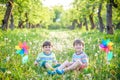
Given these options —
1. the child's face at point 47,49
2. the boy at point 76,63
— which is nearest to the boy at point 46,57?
the child's face at point 47,49

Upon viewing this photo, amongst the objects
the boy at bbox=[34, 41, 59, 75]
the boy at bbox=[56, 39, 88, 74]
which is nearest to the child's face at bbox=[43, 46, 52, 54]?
the boy at bbox=[34, 41, 59, 75]

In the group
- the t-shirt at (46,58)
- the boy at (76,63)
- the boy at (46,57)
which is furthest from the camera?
the t-shirt at (46,58)

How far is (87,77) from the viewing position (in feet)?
19.0

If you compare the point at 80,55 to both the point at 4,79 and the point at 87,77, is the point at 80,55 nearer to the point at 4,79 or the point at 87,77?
the point at 87,77

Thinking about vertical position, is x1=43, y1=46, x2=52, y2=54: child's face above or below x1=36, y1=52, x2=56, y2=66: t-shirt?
above

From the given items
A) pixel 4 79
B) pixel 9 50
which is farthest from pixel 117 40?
pixel 4 79

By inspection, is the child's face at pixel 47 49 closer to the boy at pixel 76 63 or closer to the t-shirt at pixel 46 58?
the t-shirt at pixel 46 58

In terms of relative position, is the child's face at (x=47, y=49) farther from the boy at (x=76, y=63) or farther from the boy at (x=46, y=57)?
the boy at (x=76, y=63)

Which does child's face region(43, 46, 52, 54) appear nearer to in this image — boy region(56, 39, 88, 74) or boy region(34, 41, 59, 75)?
boy region(34, 41, 59, 75)

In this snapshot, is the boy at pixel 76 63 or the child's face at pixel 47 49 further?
the child's face at pixel 47 49

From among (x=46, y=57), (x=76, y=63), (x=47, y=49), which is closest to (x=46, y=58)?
(x=46, y=57)

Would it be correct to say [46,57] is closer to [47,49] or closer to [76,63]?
[47,49]

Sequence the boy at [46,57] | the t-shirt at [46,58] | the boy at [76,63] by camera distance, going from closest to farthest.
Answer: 1. the boy at [76,63]
2. the boy at [46,57]
3. the t-shirt at [46,58]

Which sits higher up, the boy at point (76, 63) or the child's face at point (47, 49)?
the child's face at point (47, 49)
